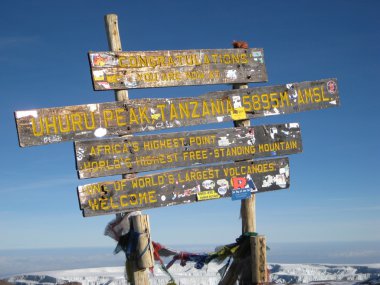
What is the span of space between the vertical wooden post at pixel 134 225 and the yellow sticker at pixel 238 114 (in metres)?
2.21

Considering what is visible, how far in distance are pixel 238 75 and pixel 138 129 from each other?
2606 millimetres

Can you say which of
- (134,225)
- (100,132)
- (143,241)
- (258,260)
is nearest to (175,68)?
(100,132)

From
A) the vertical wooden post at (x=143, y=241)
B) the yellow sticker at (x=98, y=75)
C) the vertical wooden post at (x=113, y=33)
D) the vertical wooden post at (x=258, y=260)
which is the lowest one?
the vertical wooden post at (x=258, y=260)

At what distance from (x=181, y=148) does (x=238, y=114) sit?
1505mm

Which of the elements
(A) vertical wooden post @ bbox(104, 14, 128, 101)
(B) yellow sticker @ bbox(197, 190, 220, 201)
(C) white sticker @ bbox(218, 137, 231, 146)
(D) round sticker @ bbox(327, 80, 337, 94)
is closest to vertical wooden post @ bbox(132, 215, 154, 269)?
(B) yellow sticker @ bbox(197, 190, 220, 201)

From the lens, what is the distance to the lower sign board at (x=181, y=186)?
9258 mm

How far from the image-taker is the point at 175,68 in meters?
10.4

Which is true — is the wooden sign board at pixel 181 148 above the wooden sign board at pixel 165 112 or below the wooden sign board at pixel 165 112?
below

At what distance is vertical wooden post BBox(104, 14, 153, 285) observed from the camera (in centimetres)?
962

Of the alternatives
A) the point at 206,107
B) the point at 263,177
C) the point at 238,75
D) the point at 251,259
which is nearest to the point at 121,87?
the point at 206,107

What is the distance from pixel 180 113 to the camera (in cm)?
1012

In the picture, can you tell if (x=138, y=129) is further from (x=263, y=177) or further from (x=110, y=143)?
(x=263, y=177)

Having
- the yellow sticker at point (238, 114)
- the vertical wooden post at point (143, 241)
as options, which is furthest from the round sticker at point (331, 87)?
the vertical wooden post at point (143, 241)

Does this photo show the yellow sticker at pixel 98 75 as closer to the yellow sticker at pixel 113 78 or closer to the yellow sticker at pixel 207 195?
the yellow sticker at pixel 113 78
